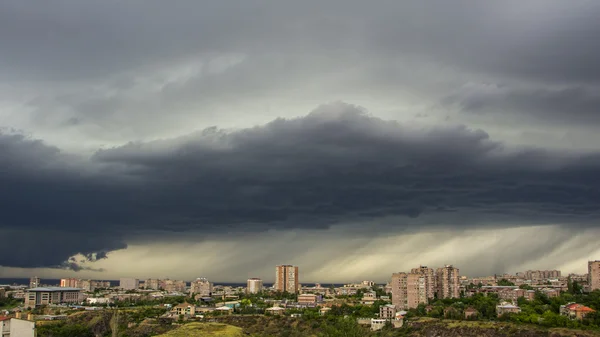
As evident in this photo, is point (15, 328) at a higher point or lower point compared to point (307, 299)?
higher

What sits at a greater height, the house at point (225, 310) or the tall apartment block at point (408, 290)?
the tall apartment block at point (408, 290)

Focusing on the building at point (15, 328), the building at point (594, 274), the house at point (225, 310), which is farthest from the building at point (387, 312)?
the building at point (15, 328)

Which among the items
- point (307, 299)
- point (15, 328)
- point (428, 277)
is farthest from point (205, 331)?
point (307, 299)

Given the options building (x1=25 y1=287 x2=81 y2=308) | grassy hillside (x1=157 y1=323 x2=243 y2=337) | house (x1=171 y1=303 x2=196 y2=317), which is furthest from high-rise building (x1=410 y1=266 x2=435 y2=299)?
building (x1=25 y1=287 x2=81 y2=308)

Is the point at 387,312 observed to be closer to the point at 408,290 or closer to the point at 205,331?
the point at 408,290

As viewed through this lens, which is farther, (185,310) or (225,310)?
(185,310)

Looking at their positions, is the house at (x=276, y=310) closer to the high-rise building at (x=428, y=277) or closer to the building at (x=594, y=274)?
the high-rise building at (x=428, y=277)
